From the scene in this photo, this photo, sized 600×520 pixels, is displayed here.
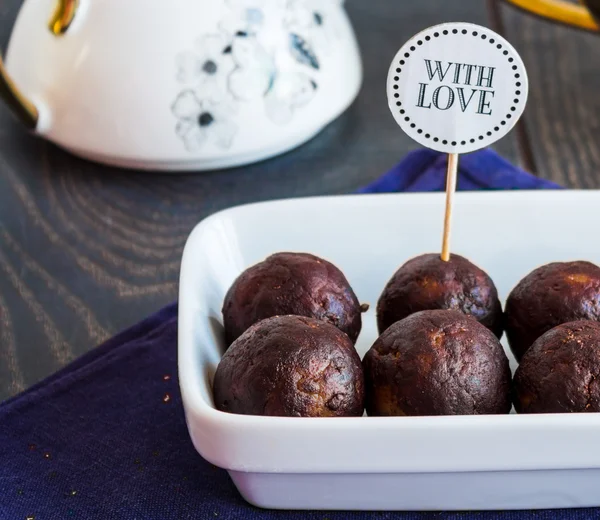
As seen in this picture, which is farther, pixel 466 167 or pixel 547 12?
pixel 547 12

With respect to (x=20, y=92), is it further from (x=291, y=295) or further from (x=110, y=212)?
(x=291, y=295)

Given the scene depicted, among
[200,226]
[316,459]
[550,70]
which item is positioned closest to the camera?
[316,459]

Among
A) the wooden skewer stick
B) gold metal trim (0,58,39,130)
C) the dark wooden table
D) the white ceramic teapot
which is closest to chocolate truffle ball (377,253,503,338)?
the wooden skewer stick

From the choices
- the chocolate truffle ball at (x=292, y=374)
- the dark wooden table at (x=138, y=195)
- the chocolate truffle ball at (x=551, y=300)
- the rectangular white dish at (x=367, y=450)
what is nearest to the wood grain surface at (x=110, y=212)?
the dark wooden table at (x=138, y=195)

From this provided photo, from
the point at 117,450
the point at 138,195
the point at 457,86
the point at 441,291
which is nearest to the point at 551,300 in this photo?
the point at 441,291

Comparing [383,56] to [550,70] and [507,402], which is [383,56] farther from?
[507,402]

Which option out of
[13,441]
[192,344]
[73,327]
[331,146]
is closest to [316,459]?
[192,344]

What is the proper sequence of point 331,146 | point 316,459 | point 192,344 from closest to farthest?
point 316,459 < point 192,344 < point 331,146

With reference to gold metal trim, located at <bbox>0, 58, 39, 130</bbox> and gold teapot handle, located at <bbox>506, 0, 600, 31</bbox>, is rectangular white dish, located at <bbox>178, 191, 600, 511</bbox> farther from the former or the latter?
gold teapot handle, located at <bbox>506, 0, 600, 31</bbox>
